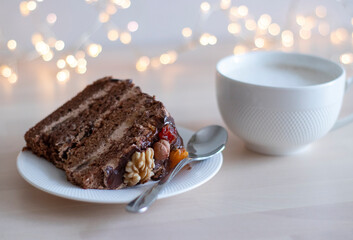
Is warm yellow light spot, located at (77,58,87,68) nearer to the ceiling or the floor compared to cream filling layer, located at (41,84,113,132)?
nearer to the floor

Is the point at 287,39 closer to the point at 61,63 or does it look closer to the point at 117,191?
the point at 61,63

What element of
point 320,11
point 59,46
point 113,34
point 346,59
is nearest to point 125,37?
point 113,34

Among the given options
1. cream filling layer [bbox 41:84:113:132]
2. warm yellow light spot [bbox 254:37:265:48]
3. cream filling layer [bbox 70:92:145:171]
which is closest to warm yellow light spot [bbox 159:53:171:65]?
warm yellow light spot [bbox 254:37:265:48]

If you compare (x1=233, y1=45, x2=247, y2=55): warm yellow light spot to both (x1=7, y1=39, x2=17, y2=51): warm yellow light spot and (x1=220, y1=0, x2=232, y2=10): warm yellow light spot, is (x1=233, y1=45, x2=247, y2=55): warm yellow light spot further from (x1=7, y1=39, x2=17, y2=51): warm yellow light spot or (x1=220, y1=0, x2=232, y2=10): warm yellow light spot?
(x1=7, y1=39, x2=17, y2=51): warm yellow light spot

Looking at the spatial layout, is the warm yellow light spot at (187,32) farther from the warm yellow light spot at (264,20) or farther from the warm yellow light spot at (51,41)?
the warm yellow light spot at (51,41)

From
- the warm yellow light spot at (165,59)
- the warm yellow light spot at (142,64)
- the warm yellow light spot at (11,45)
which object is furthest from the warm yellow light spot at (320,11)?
the warm yellow light spot at (11,45)

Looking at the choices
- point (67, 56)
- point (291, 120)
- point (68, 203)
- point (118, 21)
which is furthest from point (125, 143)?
point (118, 21)
